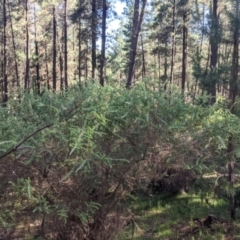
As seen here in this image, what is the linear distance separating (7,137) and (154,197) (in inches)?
247

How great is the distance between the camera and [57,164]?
3.63 meters

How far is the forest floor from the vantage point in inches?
251

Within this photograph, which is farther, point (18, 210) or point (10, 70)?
point (10, 70)

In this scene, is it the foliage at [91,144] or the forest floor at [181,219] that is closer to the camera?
the foliage at [91,144]

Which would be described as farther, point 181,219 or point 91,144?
point 181,219

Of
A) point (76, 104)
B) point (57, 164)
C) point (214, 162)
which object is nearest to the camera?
point (76, 104)

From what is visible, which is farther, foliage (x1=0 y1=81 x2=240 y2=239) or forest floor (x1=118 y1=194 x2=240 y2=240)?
forest floor (x1=118 y1=194 x2=240 y2=240)

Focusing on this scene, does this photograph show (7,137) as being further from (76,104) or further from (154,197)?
(154,197)

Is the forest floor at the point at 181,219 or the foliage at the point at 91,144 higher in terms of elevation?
the foliage at the point at 91,144

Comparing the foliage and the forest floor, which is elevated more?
the foliage

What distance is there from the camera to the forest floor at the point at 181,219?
6.37 m

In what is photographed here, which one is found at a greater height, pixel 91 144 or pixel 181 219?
pixel 91 144

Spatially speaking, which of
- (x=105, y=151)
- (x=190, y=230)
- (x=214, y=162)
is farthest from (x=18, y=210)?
(x=190, y=230)

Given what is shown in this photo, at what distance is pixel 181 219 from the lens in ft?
24.7
